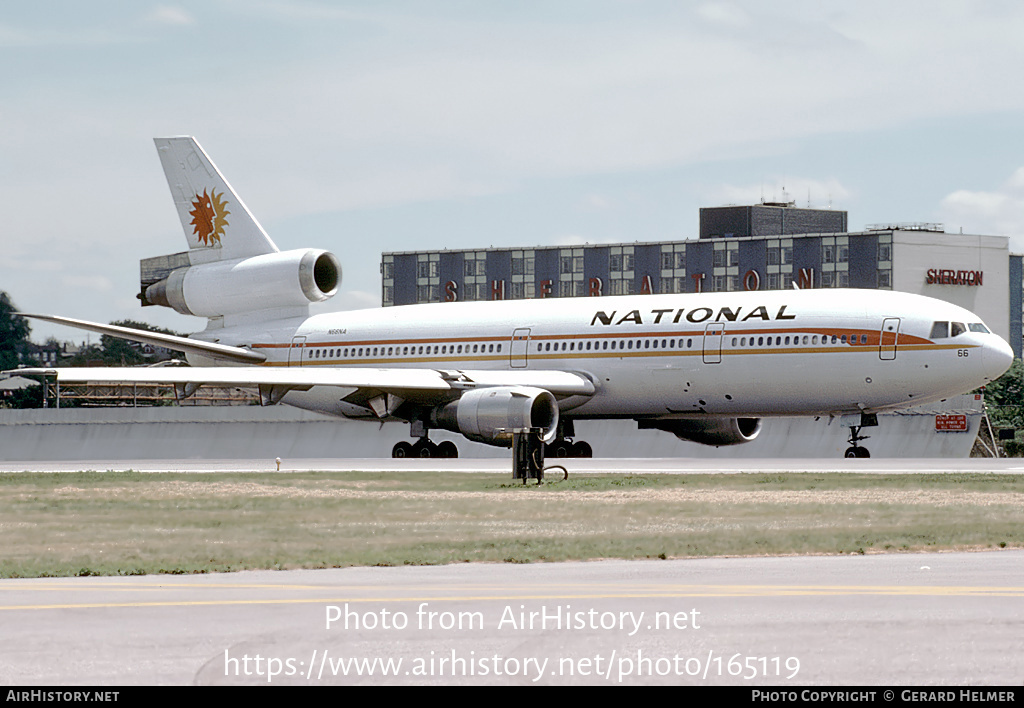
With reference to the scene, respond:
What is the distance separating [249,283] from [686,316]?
1579 centimetres

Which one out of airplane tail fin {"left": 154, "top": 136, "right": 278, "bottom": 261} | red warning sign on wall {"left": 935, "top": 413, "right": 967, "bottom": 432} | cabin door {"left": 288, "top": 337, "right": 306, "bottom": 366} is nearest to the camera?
red warning sign on wall {"left": 935, "top": 413, "right": 967, "bottom": 432}

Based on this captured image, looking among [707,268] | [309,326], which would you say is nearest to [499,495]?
[309,326]

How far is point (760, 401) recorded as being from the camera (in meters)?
40.1

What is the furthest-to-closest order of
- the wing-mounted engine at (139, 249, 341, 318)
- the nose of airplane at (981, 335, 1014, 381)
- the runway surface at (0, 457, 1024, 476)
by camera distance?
1. the wing-mounted engine at (139, 249, 341, 318)
2. the nose of airplane at (981, 335, 1014, 381)
3. the runway surface at (0, 457, 1024, 476)

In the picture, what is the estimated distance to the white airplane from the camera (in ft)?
126

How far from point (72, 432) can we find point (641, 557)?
47214 millimetres

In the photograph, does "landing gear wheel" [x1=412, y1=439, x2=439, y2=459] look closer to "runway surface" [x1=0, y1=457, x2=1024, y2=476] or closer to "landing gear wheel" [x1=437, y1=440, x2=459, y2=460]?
"landing gear wheel" [x1=437, y1=440, x2=459, y2=460]

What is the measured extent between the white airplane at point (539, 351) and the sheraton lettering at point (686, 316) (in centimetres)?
4

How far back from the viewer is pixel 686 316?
41.2m

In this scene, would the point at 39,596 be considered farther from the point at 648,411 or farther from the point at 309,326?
the point at 309,326

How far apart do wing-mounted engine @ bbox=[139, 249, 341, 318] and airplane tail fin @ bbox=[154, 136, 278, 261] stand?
438 millimetres

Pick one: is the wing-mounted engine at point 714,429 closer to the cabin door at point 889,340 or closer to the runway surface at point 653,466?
the runway surface at point 653,466

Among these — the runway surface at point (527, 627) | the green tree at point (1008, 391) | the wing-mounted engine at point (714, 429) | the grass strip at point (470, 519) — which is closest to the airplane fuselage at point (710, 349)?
the wing-mounted engine at point (714, 429)

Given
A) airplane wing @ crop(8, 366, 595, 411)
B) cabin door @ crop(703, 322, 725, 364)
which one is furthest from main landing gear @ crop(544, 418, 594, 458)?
cabin door @ crop(703, 322, 725, 364)
